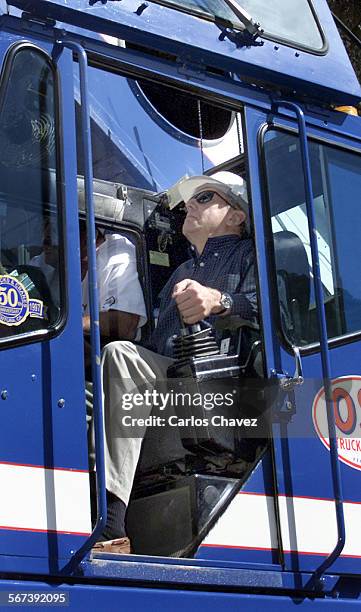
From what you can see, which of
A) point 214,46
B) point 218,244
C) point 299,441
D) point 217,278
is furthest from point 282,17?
point 299,441

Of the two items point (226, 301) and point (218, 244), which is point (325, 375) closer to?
point (226, 301)

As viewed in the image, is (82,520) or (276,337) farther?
(276,337)

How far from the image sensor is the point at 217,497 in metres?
3.67

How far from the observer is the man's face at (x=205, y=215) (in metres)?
4.07

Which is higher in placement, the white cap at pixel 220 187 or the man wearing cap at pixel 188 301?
the white cap at pixel 220 187

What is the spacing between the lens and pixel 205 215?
4.09 meters

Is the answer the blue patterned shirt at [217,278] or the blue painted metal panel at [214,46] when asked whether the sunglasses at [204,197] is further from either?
the blue painted metal panel at [214,46]

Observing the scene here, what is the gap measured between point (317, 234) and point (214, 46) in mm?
832

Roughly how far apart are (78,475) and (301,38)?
219 cm

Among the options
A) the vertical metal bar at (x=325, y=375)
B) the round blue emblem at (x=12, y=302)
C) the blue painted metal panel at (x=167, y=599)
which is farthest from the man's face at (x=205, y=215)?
the blue painted metal panel at (x=167, y=599)

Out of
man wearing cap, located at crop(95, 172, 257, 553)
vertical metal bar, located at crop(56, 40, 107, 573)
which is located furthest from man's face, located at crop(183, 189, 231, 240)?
vertical metal bar, located at crop(56, 40, 107, 573)

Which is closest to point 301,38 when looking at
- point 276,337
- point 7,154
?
point 276,337

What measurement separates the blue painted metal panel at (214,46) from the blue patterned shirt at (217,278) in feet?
2.23

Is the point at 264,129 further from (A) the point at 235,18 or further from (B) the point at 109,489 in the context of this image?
(B) the point at 109,489
